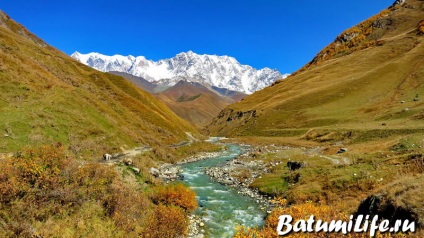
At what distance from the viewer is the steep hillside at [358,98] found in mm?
73188

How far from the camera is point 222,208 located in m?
28.3

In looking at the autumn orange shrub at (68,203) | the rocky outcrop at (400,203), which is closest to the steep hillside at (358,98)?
the rocky outcrop at (400,203)

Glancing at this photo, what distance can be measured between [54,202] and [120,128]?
1673 inches

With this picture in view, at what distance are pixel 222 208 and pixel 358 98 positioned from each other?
105 m

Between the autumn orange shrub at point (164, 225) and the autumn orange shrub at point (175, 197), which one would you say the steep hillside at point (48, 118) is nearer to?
the autumn orange shrub at point (175, 197)

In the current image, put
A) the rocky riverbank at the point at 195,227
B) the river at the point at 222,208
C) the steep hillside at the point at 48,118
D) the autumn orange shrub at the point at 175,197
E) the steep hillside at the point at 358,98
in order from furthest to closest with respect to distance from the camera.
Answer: the steep hillside at the point at 358,98 < the steep hillside at the point at 48,118 < the autumn orange shrub at the point at 175,197 < the river at the point at 222,208 < the rocky riverbank at the point at 195,227

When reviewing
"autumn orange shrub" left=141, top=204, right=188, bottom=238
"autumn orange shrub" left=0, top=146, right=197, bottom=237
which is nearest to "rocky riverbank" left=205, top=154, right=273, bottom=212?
"autumn orange shrub" left=141, top=204, right=188, bottom=238

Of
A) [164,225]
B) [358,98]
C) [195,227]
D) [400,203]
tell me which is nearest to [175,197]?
[195,227]

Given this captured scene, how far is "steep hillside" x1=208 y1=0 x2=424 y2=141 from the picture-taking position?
73.2 meters

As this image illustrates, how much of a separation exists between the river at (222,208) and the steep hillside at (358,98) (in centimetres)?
3963

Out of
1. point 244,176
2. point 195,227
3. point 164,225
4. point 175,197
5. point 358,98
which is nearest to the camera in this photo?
point 164,225

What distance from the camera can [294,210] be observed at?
16766mm

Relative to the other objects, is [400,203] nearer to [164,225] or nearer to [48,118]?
[164,225]

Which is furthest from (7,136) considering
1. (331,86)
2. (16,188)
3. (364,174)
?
(331,86)
